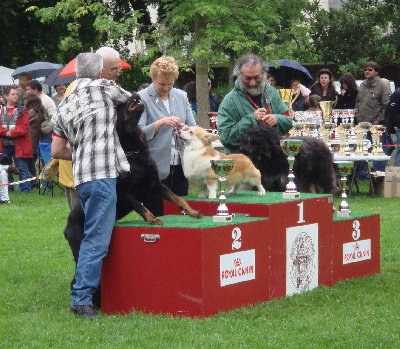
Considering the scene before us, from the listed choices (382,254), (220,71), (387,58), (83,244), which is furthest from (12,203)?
(387,58)

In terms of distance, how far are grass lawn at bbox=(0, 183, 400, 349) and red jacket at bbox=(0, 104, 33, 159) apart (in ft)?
21.8

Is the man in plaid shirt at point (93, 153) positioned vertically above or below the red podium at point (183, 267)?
above

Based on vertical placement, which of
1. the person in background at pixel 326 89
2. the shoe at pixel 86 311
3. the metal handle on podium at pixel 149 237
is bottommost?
the shoe at pixel 86 311

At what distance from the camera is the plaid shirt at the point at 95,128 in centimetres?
610

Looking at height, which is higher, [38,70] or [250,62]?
[38,70]

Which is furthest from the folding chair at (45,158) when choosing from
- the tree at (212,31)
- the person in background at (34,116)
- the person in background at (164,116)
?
the person in background at (164,116)

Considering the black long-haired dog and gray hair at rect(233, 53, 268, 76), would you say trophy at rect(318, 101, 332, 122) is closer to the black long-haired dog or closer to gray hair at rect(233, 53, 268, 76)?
the black long-haired dog

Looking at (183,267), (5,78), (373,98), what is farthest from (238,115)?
(5,78)

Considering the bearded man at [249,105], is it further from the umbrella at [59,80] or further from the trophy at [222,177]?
the umbrella at [59,80]

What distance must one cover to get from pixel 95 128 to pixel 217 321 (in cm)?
146

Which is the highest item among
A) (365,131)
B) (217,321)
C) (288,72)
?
(288,72)

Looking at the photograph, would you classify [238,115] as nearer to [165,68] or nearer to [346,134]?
[165,68]

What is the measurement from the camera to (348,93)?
16.7 metres

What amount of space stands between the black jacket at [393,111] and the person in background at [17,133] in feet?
19.0
